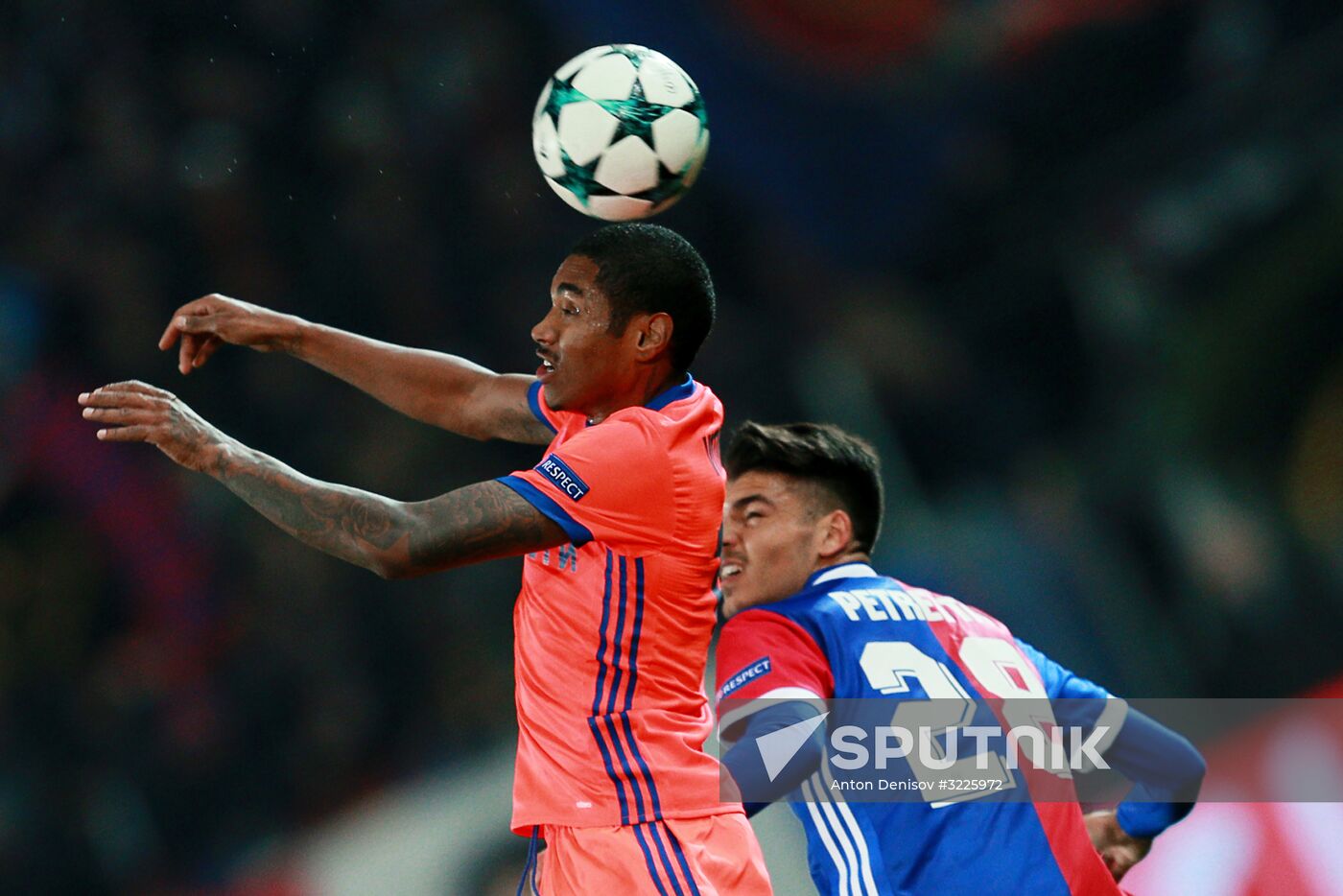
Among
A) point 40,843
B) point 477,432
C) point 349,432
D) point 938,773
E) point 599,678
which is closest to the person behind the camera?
point 599,678

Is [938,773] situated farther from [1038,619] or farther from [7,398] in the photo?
[7,398]

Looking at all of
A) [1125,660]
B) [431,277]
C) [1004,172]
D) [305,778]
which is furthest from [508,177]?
[1125,660]

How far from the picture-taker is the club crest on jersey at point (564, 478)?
2.56 metres

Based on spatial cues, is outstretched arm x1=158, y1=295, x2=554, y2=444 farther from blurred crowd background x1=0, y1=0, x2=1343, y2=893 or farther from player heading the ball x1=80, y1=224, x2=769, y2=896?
blurred crowd background x1=0, y1=0, x2=1343, y2=893

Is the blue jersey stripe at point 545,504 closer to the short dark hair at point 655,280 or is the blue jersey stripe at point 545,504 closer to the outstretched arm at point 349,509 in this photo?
the outstretched arm at point 349,509

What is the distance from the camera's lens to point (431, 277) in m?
6.43

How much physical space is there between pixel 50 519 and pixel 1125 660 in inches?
191

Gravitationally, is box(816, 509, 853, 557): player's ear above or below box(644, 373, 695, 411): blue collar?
below

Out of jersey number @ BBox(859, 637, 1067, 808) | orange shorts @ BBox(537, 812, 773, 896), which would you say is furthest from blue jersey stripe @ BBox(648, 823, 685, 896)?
jersey number @ BBox(859, 637, 1067, 808)

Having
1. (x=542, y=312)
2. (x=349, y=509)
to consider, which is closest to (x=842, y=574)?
(x=349, y=509)

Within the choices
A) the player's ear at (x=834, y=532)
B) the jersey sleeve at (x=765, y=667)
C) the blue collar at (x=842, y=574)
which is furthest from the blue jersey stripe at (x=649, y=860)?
the player's ear at (x=834, y=532)

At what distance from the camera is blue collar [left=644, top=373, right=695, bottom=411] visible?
9.24 feet

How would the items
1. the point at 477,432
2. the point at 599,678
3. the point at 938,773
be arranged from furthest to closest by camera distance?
the point at 477,432, the point at 938,773, the point at 599,678

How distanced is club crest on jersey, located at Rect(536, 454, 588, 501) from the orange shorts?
0.65 meters
